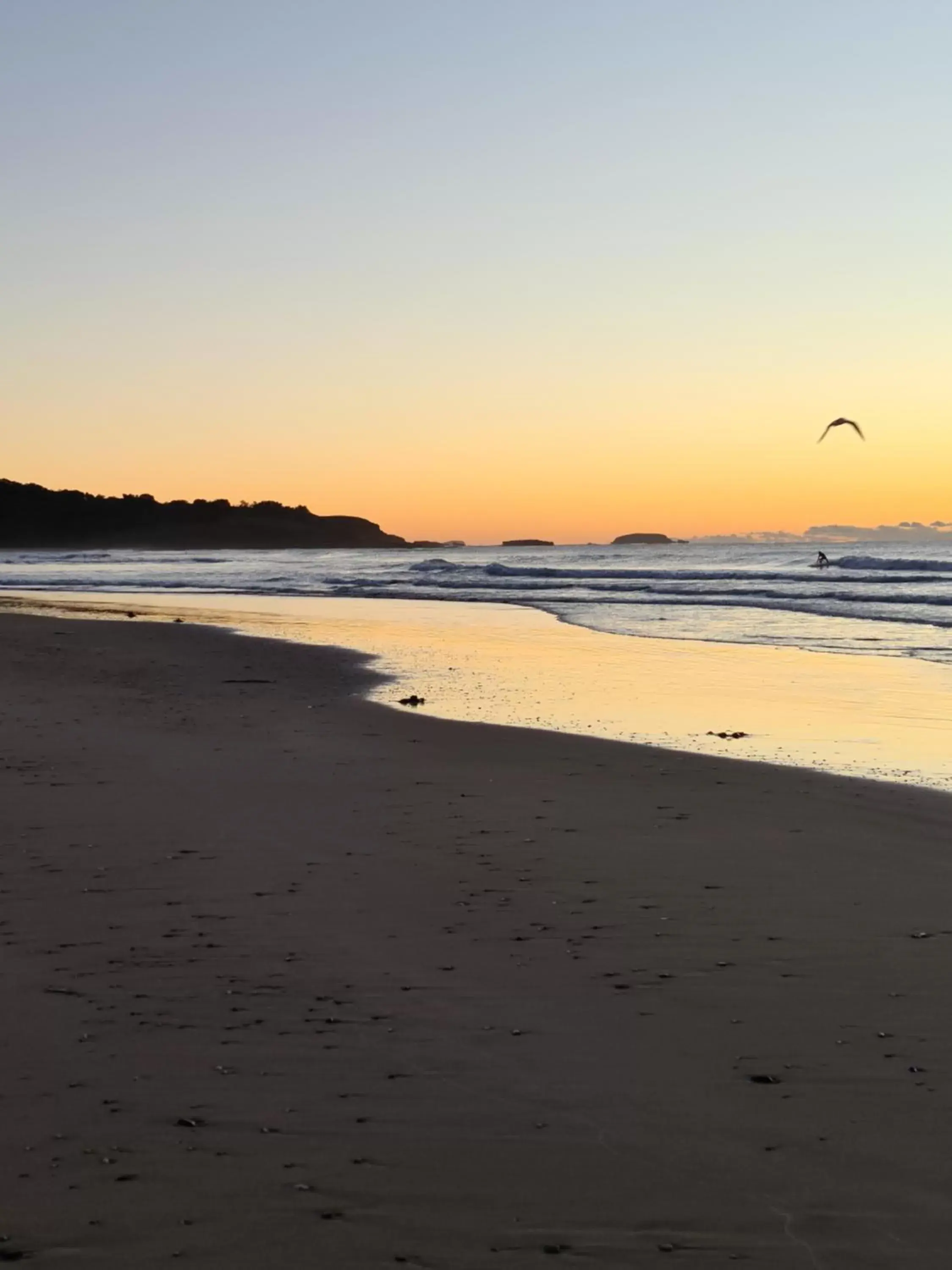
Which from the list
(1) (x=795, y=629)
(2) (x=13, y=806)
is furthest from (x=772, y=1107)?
(1) (x=795, y=629)

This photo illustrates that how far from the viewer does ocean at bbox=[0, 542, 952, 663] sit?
26.4 meters

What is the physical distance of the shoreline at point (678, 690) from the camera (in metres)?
11.3

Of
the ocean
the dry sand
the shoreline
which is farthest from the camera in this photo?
the ocean

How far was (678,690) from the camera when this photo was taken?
1587 centimetres

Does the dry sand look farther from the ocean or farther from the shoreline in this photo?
the ocean

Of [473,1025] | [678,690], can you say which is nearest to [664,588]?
[678,690]

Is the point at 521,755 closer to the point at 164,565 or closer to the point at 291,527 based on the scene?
the point at 164,565

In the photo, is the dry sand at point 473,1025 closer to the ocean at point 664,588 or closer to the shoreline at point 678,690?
the shoreline at point 678,690

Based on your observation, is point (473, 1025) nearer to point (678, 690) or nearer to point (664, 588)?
point (678, 690)

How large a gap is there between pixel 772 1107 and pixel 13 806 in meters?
5.85

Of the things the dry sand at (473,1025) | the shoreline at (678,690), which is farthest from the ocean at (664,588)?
the dry sand at (473,1025)

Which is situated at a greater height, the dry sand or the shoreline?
the shoreline

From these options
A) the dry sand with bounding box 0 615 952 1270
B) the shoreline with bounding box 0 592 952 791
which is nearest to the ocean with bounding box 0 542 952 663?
the shoreline with bounding box 0 592 952 791

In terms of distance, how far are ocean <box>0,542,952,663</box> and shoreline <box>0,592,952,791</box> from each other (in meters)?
2.32
